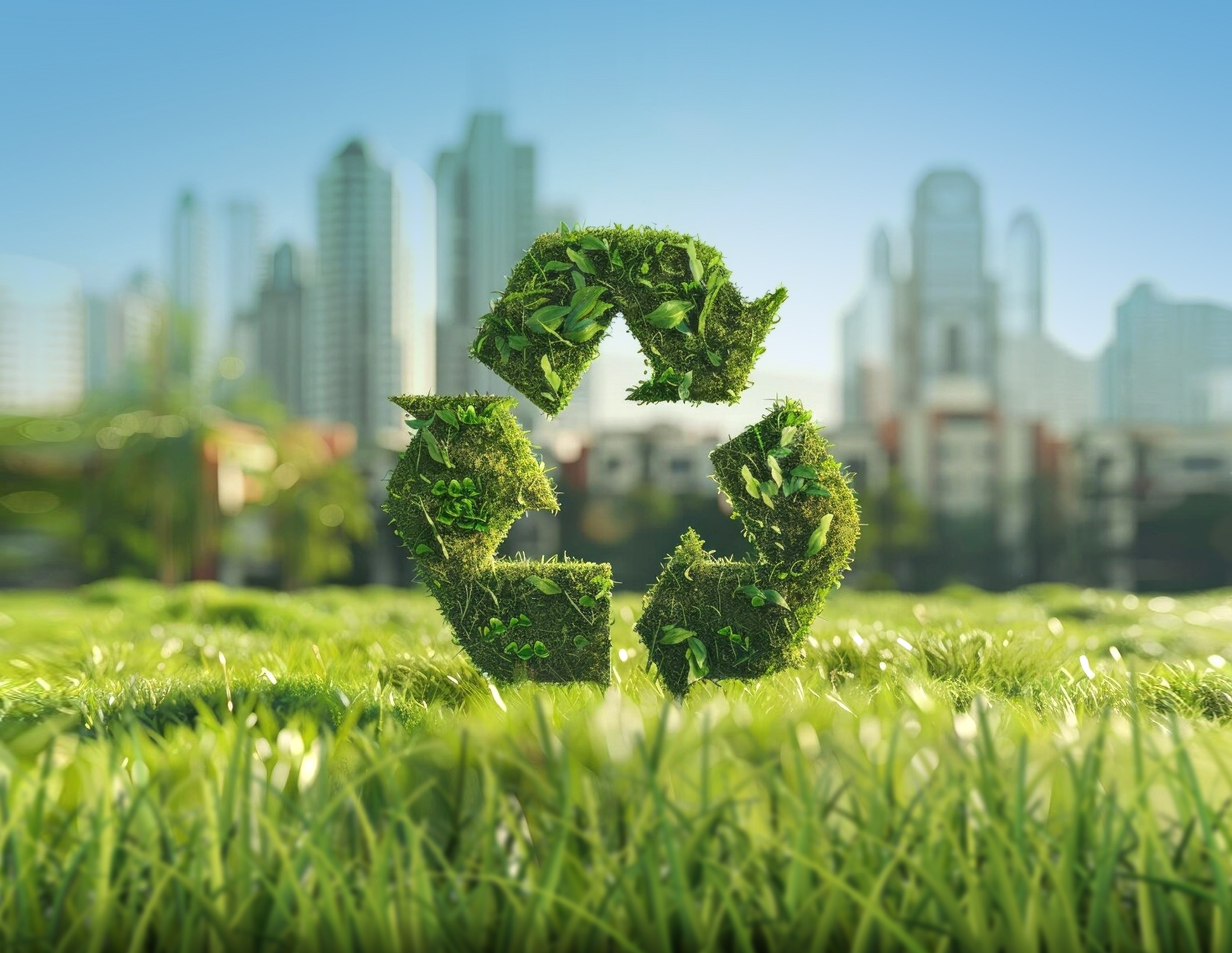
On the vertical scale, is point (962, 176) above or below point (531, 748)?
above

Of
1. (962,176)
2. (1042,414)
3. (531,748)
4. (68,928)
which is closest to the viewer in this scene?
(68,928)

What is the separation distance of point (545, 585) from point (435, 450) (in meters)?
0.80

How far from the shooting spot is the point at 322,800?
2094 millimetres

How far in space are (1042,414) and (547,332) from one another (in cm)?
3301

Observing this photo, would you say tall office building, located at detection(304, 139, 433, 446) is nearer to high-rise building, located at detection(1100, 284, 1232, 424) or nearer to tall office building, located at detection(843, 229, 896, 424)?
tall office building, located at detection(843, 229, 896, 424)

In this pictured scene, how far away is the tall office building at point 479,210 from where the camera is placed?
6812 centimetres

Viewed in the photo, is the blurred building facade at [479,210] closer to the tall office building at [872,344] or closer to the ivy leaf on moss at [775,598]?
the tall office building at [872,344]

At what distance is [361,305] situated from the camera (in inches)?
2751

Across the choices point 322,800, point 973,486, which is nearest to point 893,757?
point 322,800

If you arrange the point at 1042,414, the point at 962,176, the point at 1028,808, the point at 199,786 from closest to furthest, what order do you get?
1. the point at 1028,808
2. the point at 199,786
3. the point at 1042,414
4. the point at 962,176

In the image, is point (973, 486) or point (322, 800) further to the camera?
point (973, 486)

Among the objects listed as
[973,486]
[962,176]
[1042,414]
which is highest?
[962,176]

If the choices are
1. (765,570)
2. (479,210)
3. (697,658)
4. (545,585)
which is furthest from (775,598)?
(479,210)

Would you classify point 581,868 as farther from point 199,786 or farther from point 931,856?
point 199,786
